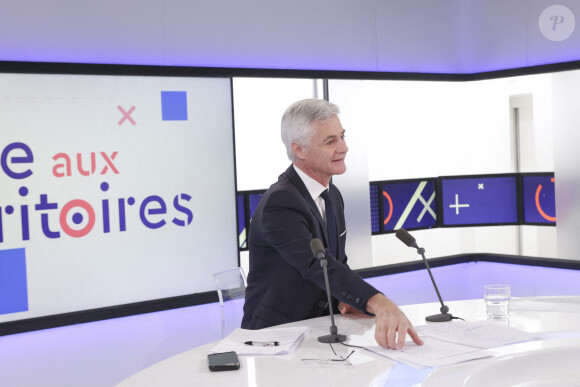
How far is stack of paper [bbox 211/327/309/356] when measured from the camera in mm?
1972

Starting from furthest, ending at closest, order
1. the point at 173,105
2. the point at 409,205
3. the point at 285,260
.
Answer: the point at 409,205 < the point at 173,105 < the point at 285,260

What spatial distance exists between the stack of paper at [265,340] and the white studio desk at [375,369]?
0.02m

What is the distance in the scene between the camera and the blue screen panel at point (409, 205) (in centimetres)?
685

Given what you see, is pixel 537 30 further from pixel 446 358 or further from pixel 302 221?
pixel 446 358

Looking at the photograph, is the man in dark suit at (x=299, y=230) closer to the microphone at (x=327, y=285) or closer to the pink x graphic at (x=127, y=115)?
the microphone at (x=327, y=285)

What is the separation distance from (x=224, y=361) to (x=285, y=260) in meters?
→ 0.58

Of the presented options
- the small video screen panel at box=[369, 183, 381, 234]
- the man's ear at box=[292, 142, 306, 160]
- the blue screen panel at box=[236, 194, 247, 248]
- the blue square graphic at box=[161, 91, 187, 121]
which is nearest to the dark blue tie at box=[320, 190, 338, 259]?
the man's ear at box=[292, 142, 306, 160]

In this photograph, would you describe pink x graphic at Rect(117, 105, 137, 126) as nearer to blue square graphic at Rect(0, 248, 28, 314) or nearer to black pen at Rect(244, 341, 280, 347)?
blue square graphic at Rect(0, 248, 28, 314)

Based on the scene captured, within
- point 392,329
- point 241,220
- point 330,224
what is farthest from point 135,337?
point 392,329

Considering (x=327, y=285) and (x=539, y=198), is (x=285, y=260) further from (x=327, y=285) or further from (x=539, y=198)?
(x=539, y=198)

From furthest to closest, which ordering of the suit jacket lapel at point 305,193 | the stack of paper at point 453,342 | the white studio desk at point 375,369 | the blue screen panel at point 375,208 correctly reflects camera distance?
the blue screen panel at point 375,208, the suit jacket lapel at point 305,193, the stack of paper at point 453,342, the white studio desk at point 375,369

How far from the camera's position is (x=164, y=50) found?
5.53 m

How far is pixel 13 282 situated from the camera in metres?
4.92

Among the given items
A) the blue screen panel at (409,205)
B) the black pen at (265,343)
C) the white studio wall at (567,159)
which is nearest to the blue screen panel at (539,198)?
the white studio wall at (567,159)
